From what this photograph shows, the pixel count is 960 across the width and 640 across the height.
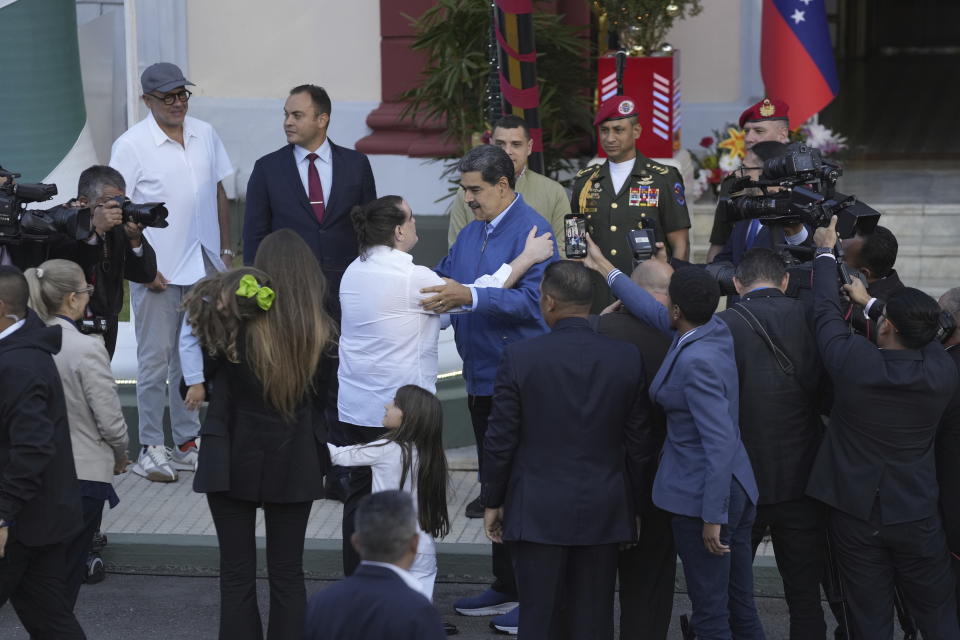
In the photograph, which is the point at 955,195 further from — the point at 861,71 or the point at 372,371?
the point at 861,71

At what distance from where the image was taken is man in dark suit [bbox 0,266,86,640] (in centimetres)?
474

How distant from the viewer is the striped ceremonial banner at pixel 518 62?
7453 millimetres

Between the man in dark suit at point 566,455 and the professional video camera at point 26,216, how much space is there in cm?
234

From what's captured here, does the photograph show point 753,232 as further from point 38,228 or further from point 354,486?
point 38,228

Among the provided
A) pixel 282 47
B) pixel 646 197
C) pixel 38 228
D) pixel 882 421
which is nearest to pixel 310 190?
pixel 38 228

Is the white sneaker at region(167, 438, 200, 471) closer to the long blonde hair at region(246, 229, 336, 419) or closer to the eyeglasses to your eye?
the eyeglasses

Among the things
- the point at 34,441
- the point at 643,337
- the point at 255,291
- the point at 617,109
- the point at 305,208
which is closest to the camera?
the point at 34,441

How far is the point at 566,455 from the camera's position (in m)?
4.83

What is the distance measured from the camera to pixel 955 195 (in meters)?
9.91

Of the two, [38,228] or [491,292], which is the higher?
[38,228]

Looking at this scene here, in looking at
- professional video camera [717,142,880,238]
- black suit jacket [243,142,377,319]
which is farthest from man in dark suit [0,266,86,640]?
professional video camera [717,142,880,238]

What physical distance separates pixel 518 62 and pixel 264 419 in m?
3.22

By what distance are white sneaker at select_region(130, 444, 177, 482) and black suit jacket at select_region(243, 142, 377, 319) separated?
3.82ft

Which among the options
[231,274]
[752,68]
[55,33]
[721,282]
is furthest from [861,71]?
[231,274]
